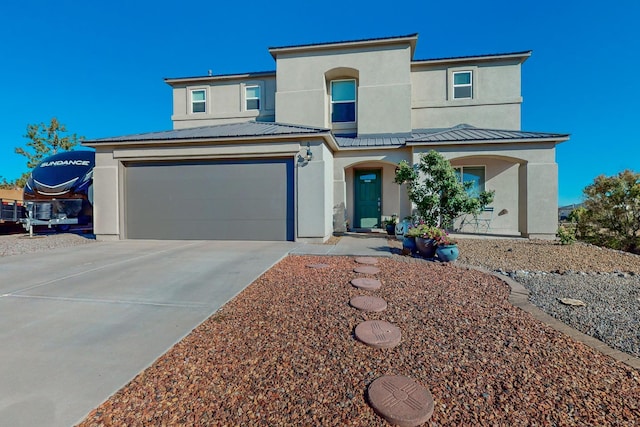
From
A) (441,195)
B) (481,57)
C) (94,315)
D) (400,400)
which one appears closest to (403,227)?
(441,195)

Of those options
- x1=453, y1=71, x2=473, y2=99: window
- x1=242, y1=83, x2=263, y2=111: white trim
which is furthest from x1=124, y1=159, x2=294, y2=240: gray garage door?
x1=453, y1=71, x2=473, y2=99: window

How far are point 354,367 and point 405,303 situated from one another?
5.43 ft

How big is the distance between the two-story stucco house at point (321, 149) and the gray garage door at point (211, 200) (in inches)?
1.3

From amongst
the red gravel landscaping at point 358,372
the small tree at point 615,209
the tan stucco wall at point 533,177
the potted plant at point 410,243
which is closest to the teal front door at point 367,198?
the tan stucco wall at point 533,177

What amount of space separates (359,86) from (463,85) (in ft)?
16.1

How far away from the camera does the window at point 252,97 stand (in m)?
14.4

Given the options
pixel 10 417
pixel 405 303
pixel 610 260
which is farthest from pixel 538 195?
pixel 10 417

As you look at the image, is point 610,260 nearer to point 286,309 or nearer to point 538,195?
point 538,195

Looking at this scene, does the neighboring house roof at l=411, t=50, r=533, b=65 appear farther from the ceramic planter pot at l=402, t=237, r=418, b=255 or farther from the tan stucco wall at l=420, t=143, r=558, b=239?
the ceramic planter pot at l=402, t=237, r=418, b=255

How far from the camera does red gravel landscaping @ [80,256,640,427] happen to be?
5.92 ft

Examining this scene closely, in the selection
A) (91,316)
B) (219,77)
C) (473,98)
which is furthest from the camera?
(219,77)

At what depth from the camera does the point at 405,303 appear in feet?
12.2

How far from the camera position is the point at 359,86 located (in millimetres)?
12414

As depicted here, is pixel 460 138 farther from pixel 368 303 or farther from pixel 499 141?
pixel 368 303
